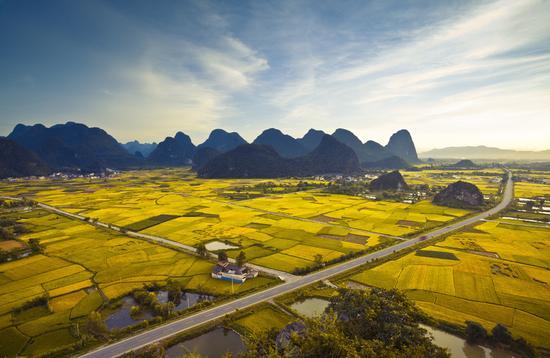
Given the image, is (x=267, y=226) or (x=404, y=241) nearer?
(x=404, y=241)

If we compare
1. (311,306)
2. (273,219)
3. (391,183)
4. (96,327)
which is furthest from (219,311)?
(391,183)

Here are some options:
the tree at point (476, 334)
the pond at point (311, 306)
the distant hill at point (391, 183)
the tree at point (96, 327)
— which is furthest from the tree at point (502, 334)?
the distant hill at point (391, 183)

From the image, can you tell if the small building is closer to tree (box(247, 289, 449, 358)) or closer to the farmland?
the farmland

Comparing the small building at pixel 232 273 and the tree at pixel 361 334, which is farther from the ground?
the tree at pixel 361 334

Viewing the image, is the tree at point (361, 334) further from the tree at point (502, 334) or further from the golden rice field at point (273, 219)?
the golden rice field at point (273, 219)

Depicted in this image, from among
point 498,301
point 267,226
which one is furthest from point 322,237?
point 498,301

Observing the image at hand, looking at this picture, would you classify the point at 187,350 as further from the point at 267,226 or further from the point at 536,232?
the point at 536,232
